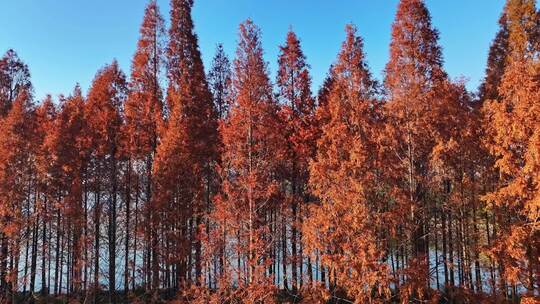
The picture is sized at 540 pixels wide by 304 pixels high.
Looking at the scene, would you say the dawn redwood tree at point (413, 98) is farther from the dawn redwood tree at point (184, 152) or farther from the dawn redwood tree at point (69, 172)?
the dawn redwood tree at point (69, 172)

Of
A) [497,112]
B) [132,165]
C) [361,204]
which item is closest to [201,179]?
[132,165]

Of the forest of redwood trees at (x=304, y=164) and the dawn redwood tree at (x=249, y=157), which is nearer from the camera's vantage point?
the forest of redwood trees at (x=304, y=164)

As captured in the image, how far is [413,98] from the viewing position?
15.6 metres

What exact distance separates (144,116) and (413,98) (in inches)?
540

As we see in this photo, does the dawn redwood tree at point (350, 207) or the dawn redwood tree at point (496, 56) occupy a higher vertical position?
the dawn redwood tree at point (496, 56)

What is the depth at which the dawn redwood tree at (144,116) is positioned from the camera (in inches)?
831

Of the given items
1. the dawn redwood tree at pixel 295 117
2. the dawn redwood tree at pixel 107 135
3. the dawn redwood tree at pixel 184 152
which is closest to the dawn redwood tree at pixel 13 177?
the dawn redwood tree at pixel 107 135

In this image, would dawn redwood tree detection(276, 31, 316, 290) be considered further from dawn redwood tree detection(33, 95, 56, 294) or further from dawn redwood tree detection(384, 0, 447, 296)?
dawn redwood tree detection(33, 95, 56, 294)

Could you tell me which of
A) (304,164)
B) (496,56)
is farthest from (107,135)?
(496,56)

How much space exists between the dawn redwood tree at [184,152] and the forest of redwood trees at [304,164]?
9 cm

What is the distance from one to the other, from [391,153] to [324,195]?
145 inches

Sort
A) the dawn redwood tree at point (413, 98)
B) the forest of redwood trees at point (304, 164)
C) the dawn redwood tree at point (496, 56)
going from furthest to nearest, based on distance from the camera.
A: 1. the dawn redwood tree at point (496, 56)
2. the dawn redwood tree at point (413, 98)
3. the forest of redwood trees at point (304, 164)

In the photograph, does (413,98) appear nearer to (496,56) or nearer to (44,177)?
(496,56)

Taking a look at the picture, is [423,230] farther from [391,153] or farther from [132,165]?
[132,165]
